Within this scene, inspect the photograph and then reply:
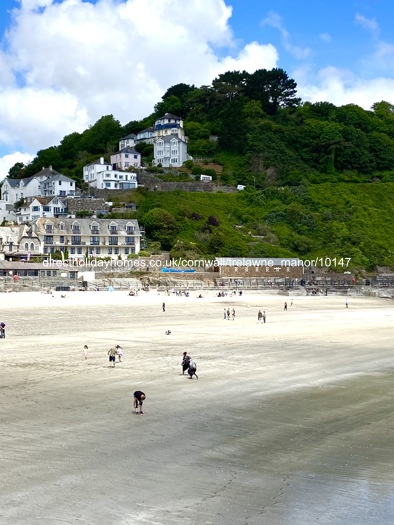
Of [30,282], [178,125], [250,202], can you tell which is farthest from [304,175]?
[30,282]

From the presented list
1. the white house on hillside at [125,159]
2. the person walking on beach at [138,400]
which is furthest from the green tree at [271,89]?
the person walking on beach at [138,400]

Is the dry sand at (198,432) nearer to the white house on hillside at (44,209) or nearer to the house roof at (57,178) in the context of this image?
the white house on hillside at (44,209)

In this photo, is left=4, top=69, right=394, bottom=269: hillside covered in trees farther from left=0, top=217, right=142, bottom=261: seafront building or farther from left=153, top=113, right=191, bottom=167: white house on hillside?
left=0, top=217, right=142, bottom=261: seafront building

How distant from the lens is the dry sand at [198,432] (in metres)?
9.27

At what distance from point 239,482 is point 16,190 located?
87.3 m

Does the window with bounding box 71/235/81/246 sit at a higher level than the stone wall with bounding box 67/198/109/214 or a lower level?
lower

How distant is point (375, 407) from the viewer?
15.4 metres

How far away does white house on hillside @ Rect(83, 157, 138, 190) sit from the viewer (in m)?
86.9

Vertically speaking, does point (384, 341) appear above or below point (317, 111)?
below

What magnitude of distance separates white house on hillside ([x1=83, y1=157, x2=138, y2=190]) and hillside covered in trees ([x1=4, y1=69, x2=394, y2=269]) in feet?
13.6

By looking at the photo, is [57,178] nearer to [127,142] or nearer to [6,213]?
[6,213]

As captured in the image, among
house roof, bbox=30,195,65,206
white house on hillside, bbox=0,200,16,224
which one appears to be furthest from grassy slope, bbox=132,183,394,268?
white house on hillside, bbox=0,200,16,224

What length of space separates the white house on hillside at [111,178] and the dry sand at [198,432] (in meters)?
60.6

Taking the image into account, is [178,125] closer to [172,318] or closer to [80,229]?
[80,229]
